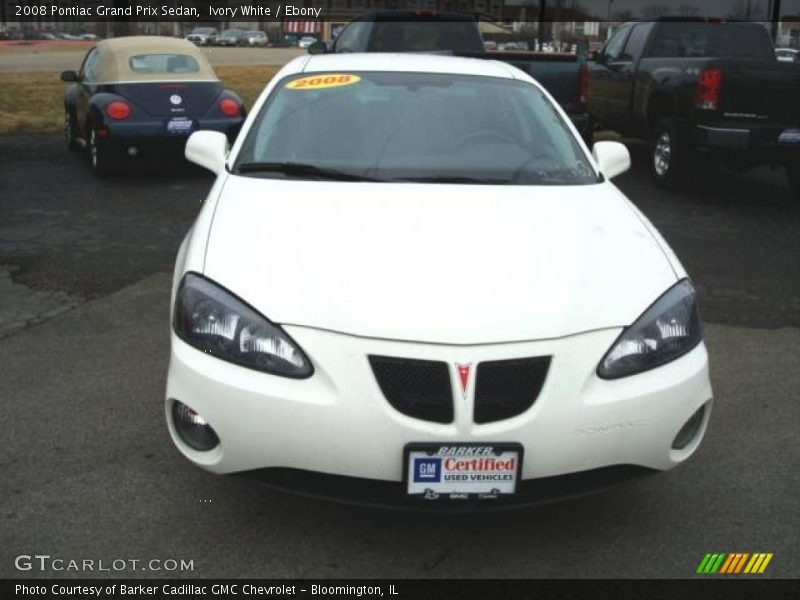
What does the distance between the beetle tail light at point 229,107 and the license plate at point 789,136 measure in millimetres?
5602

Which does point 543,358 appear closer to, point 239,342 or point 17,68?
point 239,342

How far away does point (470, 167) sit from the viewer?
13.6ft

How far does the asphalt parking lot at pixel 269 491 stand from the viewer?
10.2 ft

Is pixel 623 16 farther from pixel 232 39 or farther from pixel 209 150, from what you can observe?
pixel 232 39

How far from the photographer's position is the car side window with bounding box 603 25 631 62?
12.2 meters

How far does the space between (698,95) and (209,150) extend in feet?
20.8

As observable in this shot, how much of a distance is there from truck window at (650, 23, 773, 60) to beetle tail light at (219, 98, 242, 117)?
4982mm

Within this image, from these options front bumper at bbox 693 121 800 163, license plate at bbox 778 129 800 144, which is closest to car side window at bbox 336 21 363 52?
front bumper at bbox 693 121 800 163

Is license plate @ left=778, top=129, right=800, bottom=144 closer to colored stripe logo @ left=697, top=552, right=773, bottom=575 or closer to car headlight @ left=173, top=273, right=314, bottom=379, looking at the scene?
colored stripe logo @ left=697, top=552, right=773, bottom=575

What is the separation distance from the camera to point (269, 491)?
11.5 ft

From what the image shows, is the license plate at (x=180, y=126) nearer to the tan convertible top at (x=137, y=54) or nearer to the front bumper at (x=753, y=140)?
the tan convertible top at (x=137, y=54)

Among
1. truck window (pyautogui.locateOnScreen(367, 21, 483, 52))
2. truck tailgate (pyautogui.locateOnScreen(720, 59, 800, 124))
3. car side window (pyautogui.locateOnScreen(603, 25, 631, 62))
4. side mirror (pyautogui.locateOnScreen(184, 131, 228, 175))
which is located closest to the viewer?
side mirror (pyautogui.locateOnScreen(184, 131, 228, 175))

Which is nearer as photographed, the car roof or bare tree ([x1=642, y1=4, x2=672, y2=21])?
the car roof
